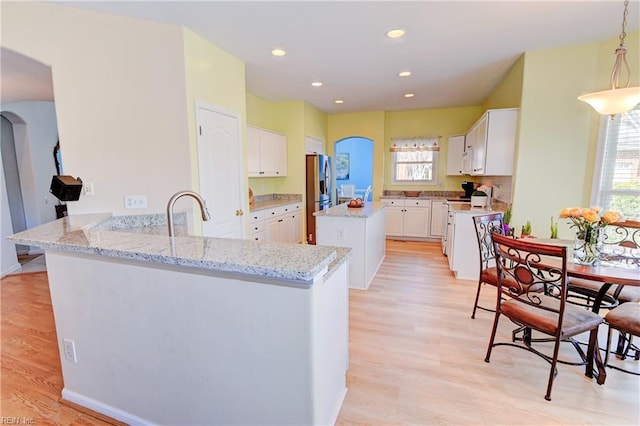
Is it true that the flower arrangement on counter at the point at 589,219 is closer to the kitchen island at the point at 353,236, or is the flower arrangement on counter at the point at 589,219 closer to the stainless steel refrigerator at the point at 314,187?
the kitchen island at the point at 353,236

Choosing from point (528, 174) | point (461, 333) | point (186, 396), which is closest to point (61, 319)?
point (186, 396)

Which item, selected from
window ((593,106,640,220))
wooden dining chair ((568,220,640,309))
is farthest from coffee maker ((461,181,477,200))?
wooden dining chair ((568,220,640,309))

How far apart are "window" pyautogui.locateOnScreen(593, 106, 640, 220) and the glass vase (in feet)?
5.07

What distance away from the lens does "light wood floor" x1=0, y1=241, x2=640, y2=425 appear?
66.1 inches

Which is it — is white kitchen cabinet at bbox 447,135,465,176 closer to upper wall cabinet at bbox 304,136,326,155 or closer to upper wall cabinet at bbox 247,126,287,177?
upper wall cabinet at bbox 304,136,326,155

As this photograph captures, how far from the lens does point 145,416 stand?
155 cm

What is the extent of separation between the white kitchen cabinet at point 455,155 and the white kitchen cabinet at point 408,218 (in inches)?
32.1

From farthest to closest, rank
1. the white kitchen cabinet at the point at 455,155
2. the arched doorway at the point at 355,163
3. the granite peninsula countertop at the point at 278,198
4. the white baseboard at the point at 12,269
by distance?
the arched doorway at the point at 355,163
the white kitchen cabinet at the point at 455,155
the granite peninsula countertop at the point at 278,198
the white baseboard at the point at 12,269

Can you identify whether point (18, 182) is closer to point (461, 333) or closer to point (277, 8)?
point (277, 8)

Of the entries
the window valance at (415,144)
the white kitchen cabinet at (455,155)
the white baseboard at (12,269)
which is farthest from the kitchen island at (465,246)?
the white baseboard at (12,269)

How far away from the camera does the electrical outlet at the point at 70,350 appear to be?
5.54ft

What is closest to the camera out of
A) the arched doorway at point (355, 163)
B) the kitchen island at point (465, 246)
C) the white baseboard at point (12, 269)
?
the kitchen island at point (465, 246)

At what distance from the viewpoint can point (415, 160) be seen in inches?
253

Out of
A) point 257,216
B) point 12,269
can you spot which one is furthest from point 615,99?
point 12,269
